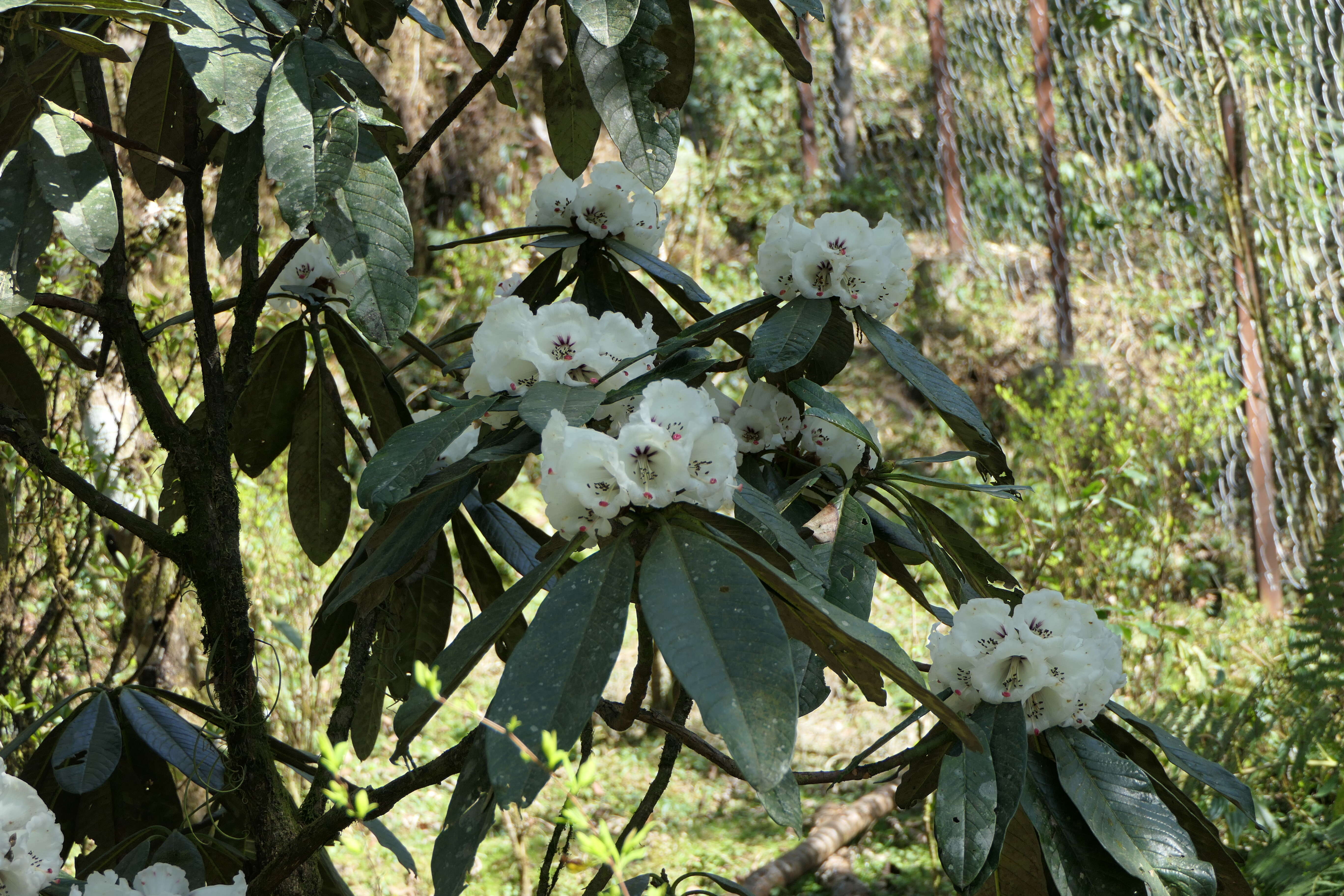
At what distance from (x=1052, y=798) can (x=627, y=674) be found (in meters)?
3.33

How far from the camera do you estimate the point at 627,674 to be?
4043 mm

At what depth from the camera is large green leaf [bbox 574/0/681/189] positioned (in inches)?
35.0

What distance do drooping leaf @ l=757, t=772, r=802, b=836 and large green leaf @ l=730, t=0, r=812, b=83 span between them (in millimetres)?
591

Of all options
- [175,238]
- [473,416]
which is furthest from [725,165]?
[473,416]

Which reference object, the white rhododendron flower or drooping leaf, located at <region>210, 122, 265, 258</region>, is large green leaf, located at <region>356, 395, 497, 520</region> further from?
the white rhododendron flower

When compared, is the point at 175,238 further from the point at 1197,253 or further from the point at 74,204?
the point at 1197,253

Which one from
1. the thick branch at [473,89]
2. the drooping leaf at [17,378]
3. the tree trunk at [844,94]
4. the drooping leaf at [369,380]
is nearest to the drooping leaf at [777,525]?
the thick branch at [473,89]

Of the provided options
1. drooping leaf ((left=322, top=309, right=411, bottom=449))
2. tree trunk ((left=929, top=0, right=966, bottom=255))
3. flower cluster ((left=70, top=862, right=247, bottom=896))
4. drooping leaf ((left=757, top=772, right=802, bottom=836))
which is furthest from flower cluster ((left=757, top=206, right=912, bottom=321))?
tree trunk ((left=929, top=0, right=966, bottom=255))

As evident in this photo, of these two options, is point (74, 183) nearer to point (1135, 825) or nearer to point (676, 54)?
point (676, 54)

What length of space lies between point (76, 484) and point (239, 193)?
321 millimetres

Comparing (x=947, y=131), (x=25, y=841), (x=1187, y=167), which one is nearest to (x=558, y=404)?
(x=25, y=841)

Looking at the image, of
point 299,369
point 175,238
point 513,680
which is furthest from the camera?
point 175,238

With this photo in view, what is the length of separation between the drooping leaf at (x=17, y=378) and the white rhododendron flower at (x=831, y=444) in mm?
860

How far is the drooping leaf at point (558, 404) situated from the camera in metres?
0.71
